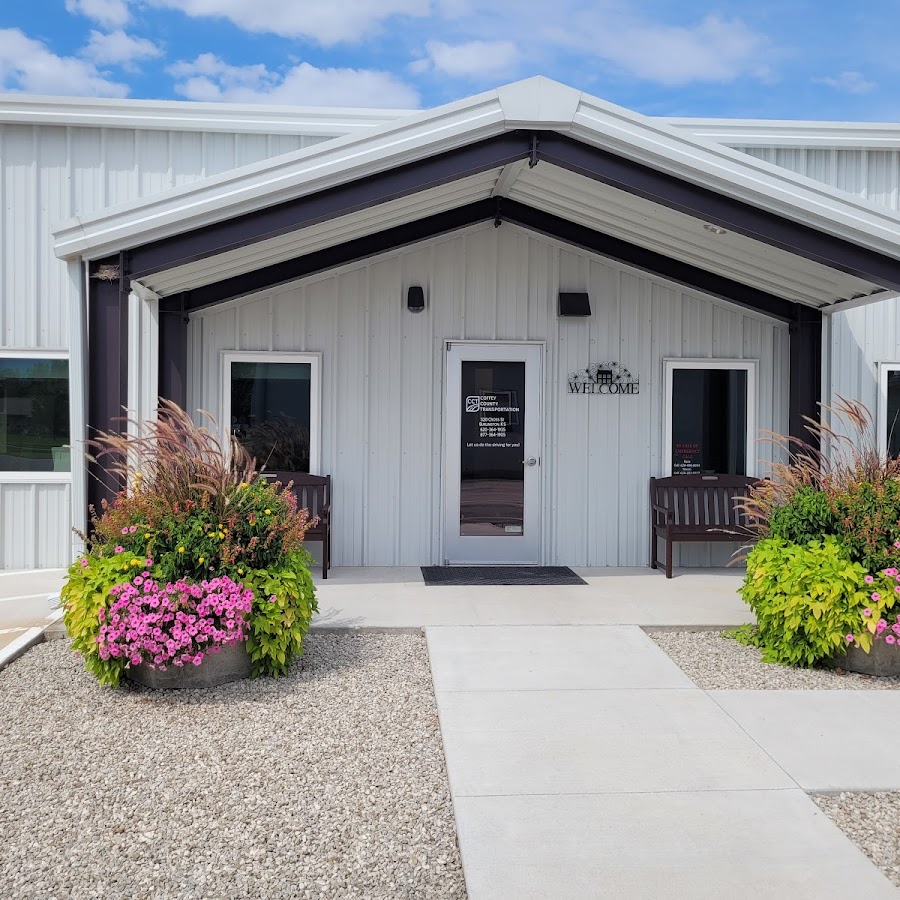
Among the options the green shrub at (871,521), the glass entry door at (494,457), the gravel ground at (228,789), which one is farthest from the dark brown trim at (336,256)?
the green shrub at (871,521)

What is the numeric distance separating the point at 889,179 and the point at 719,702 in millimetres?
6037

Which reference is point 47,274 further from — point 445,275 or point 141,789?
point 141,789

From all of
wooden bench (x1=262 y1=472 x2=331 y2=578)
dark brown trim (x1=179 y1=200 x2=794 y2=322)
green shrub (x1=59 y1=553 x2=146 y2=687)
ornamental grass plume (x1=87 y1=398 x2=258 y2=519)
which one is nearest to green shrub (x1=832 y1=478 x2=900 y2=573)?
ornamental grass plume (x1=87 y1=398 x2=258 y2=519)

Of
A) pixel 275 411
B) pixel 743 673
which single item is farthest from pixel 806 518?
pixel 275 411

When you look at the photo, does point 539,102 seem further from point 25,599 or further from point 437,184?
point 25,599

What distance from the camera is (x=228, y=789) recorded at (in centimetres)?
333

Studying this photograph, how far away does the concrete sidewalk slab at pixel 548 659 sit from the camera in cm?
460

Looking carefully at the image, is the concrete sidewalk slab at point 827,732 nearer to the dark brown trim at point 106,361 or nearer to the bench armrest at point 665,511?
the bench armrest at point 665,511

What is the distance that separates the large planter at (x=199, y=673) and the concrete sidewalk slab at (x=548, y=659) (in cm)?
103

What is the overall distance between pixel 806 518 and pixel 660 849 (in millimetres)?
2630

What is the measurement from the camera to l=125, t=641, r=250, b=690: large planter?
14.5 ft

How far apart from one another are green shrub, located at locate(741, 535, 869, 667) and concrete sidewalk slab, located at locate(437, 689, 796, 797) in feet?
2.51

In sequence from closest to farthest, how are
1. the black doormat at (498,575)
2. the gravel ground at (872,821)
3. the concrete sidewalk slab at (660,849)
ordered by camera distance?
the concrete sidewalk slab at (660,849) → the gravel ground at (872,821) → the black doormat at (498,575)

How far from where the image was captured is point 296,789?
3.33m
